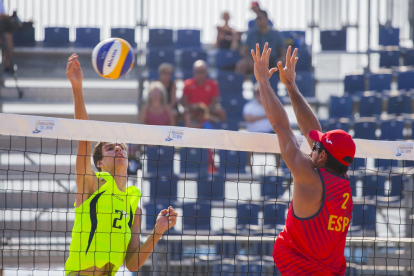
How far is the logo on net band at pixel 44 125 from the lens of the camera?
13.0 feet

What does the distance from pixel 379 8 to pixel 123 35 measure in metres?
5.87

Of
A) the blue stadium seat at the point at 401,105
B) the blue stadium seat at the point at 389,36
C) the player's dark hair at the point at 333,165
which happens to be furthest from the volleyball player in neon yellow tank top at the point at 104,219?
the blue stadium seat at the point at 389,36

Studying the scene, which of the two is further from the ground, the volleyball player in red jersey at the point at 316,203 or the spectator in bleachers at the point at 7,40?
the spectator in bleachers at the point at 7,40

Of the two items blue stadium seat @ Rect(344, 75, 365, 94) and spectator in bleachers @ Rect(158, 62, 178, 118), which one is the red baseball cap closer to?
spectator in bleachers @ Rect(158, 62, 178, 118)

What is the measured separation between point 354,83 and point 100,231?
8.22 metres

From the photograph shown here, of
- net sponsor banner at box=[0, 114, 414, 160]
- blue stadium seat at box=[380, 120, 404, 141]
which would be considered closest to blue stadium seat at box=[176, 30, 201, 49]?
blue stadium seat at box=[380, 120, 404, 141]

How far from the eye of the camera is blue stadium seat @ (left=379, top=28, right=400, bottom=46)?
38.3 ft

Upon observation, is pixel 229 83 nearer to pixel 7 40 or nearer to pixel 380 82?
pixel 380 82

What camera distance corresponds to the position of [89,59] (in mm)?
11133

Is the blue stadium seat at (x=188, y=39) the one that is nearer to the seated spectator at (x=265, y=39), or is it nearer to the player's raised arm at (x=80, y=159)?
the seated spectator at (x=265, y=39)

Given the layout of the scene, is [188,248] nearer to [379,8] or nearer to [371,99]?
[371,99]

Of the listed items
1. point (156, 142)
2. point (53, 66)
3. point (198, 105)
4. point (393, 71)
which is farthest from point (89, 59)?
point (156, 142)

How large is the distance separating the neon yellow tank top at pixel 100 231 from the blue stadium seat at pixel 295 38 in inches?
315

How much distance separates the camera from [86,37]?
452 inches
